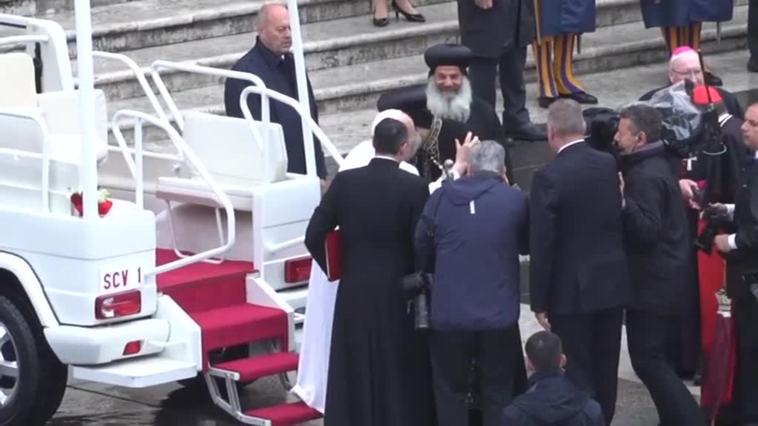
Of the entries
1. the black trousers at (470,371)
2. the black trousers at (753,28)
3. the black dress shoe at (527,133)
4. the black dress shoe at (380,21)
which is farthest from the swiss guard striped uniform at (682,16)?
the black trousers at (470,371)

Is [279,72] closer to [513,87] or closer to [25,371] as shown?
[25,371]

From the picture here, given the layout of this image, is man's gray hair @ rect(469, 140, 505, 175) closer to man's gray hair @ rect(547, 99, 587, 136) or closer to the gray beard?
man's gray hair @ rect(547, 99, 587, 136)

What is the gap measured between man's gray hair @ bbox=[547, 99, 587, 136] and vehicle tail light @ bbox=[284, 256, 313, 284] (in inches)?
58.6

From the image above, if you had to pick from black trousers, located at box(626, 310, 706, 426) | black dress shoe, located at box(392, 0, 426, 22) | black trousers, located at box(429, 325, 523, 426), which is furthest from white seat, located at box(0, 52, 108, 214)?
black dress shoe, located at box(392, 0, 426, 22)

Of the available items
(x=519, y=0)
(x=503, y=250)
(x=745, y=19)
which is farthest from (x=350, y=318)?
(x=745, y=19)

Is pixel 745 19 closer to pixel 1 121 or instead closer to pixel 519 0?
pixel 519 0

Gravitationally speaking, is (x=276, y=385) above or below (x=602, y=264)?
below

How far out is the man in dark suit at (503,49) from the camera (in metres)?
13.9

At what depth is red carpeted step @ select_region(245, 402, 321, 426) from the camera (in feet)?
29.9

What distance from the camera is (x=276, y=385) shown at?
10.4m

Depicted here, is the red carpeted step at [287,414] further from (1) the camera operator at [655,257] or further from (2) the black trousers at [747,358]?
(2) the black trousers at [747,358]

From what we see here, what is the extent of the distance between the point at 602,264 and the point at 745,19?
9.00 metres

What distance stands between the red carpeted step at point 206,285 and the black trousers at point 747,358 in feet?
7.34

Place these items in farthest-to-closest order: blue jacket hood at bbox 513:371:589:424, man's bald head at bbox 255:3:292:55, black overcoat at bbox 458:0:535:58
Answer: black overcoat at bbox 458:0:535:58 < man's bald head at bbox 255:3:292:55 < blue jacket hood at bbox 513:371:589:424
